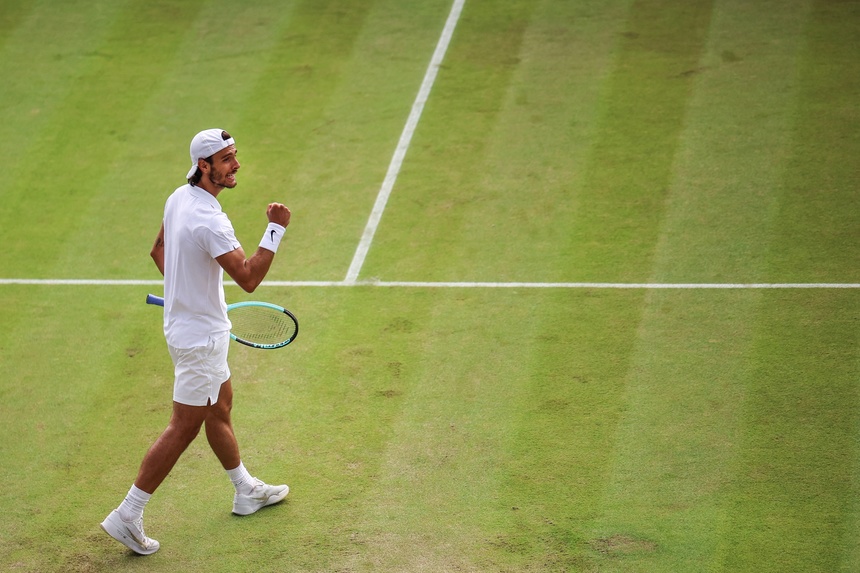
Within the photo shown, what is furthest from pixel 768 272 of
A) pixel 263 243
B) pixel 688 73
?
pixel 263 243

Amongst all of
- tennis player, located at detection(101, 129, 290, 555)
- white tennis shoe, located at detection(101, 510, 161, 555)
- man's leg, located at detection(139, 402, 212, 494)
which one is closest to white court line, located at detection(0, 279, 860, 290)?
tennis player, located at detection(101, 129, 290, 555)

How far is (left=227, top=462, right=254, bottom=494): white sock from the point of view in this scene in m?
6.12

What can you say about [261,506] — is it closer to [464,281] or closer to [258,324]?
[258,324]

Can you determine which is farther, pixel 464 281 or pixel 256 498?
pixel 464 281

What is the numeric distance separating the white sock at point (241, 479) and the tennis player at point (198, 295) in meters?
0.25

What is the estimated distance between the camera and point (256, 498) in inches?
244

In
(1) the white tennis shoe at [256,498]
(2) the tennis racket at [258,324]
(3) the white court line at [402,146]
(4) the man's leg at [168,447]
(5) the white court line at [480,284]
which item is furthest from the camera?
(3) the white court line at [402,146]

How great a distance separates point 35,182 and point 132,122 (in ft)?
4.66

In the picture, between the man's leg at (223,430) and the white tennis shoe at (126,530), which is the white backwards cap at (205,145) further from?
the white tennis shoe at (126,530)

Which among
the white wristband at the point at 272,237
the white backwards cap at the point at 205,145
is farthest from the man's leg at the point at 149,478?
the white backwards cap at the point at 205,145

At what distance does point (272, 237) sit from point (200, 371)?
838 millimetres

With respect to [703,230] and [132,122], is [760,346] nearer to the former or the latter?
[703,230]

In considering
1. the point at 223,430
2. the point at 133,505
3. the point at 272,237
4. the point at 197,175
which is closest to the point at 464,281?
the point at 223,430

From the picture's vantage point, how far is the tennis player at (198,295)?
5574 mm
